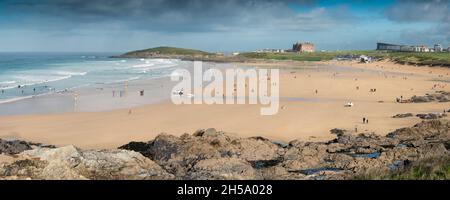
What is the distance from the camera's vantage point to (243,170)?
12.1 metres

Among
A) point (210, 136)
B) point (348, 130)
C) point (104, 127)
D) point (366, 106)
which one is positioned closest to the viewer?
point (210, 136)

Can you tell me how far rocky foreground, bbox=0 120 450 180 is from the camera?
1035 cm

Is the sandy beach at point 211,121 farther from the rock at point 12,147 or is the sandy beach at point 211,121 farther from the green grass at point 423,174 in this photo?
the green grass at point 423,174

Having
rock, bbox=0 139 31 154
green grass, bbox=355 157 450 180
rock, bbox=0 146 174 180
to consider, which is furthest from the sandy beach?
green grass, bbox=355 157 450 180

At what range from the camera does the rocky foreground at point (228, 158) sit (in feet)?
34.0

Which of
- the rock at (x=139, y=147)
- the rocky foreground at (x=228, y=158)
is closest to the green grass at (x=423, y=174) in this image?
the rocky foreground at (x=228, y=158)

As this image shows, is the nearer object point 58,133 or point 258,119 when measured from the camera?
point 58,133

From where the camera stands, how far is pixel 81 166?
1059 centimetres

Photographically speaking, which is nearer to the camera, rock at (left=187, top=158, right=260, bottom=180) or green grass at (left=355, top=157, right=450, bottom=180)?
green grass at (left=355, top=157, right=450, bottom=180)

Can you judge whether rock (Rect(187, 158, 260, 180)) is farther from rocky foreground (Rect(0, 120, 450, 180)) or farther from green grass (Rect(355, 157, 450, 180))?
green grass (Rect(355, 157, 450, 180))
